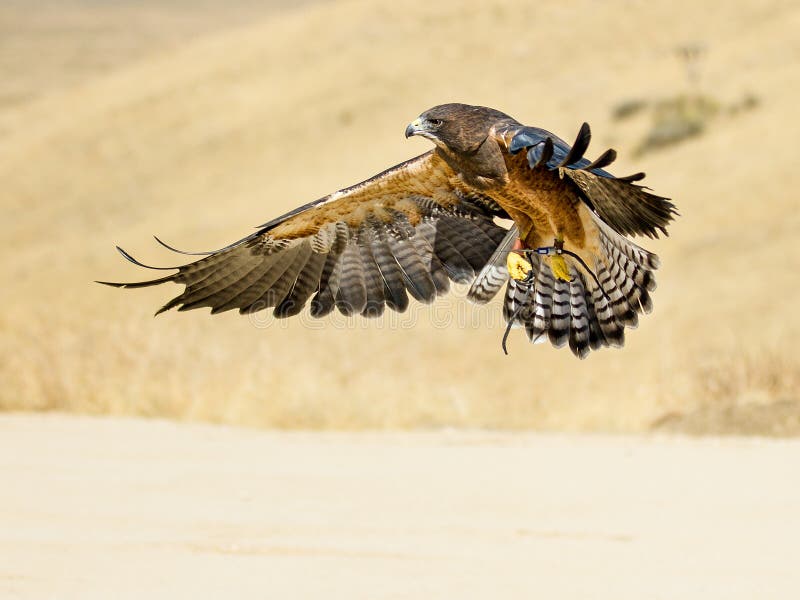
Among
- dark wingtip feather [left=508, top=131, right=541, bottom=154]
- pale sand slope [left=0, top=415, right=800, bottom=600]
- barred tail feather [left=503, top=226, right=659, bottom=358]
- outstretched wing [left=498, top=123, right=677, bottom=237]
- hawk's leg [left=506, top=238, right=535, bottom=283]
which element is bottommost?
pale sand slope [left=0, top=415, right=800, bottom=600]

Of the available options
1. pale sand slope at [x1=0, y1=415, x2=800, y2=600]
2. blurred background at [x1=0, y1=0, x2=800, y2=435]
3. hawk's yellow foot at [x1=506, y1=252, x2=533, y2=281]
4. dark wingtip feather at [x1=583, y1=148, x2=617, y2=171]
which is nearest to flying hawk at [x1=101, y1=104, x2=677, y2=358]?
hawk's yellow foot at [x1=506, y1=252, x2=533, y2=281]

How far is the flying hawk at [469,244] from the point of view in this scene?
20.3ft

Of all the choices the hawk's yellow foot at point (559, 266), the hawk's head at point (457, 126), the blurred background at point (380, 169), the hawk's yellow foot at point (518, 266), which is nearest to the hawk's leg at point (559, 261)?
the hawk's yellow foot at point (559, 266)

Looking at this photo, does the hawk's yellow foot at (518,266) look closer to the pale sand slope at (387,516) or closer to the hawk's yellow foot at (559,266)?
the hawk's yellow foot at (559,266)

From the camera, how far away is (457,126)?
6.32m

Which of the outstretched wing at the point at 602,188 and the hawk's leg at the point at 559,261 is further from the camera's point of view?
the hawk's leg at the point at 559,261

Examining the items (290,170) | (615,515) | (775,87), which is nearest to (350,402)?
(615,515)

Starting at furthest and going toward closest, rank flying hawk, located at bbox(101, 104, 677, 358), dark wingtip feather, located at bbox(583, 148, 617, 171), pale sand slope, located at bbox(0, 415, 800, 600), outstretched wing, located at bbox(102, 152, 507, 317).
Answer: outstretched wing, located at bbox(102, 152, 507, 317) → flying hawk, located at bbox(101, 104, 677, 358) → pale sand slope, located at bbox(0, 415, 800, 600) → dark wingtip feather, located at bbox(583, 148, 617, 171)

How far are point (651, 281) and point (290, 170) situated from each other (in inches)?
→ 1361

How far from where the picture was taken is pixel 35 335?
43.1 ft

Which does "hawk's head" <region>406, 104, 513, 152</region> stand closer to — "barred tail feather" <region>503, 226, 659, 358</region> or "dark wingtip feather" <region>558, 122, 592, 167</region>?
"barred tail feather" <region>503, 226, 659, 358</region>

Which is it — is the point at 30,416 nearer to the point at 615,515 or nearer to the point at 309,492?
the point at 309,492

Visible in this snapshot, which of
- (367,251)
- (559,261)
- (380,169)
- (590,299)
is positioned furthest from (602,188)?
(380,169)

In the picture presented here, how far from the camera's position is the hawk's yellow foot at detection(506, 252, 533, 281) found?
6.49 m
